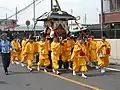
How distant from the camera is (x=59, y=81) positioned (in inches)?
504

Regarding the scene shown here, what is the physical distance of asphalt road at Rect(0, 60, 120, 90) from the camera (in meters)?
11.4

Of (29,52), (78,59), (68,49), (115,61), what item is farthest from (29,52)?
(115,61)

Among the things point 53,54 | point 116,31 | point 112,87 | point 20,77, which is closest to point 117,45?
point 116,31

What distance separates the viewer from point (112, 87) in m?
11.2

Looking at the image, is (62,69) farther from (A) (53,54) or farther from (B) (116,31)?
(B) (116,31)

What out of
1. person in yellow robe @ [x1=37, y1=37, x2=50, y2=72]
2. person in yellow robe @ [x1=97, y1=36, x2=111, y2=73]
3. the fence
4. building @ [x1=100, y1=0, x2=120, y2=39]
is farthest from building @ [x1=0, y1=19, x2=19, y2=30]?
person in yellow robe @ [x1=97, y1=36, x2=111, y2=73]

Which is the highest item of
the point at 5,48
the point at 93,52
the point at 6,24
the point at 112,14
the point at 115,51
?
the point at 112,14

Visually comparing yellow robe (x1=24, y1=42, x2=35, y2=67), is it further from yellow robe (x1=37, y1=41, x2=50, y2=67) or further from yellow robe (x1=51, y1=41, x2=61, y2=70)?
yellow robe (x1=51, y1=41, x2=61, y2=70)

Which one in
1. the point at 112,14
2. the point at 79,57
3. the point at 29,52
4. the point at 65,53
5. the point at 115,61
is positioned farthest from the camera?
the point at 112,14

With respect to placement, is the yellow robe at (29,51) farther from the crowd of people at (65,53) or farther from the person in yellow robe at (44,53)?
the person in yellow robe at (44,53)

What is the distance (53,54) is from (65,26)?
11.3ft

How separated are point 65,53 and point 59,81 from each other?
362 centimetres

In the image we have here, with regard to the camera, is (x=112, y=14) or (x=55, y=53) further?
(x=112, y=14)

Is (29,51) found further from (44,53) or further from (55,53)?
(55,53)
